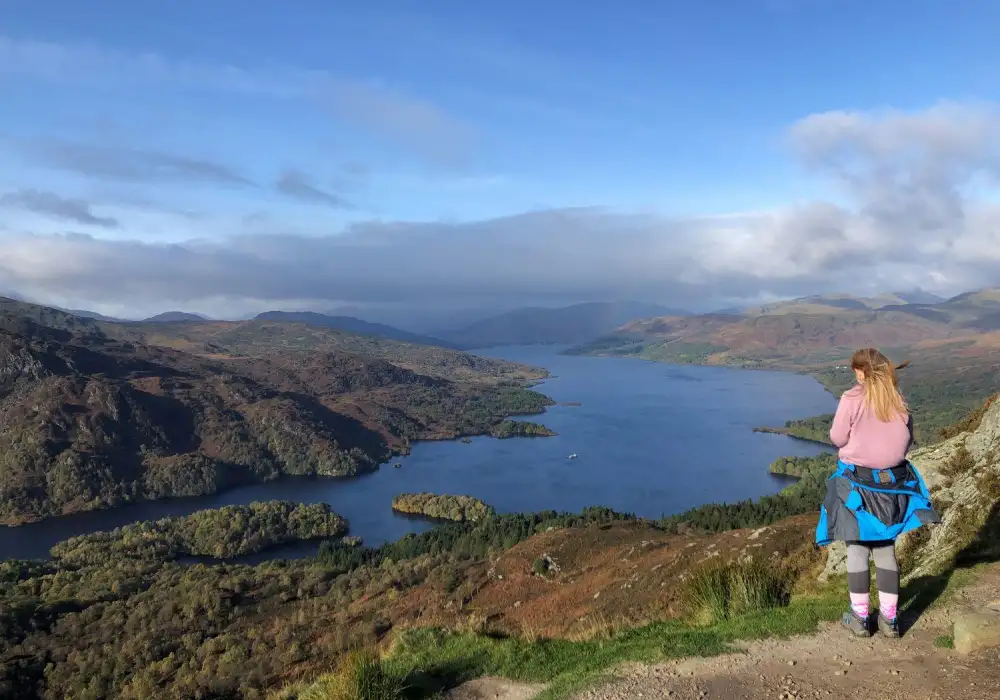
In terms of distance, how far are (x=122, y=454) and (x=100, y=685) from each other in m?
120

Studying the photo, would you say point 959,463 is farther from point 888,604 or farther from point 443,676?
point 443,676

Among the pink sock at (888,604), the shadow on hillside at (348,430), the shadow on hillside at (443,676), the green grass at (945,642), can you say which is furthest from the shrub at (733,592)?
the shadow on hillside at (348,430)

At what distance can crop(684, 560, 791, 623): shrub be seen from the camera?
930 centimetres

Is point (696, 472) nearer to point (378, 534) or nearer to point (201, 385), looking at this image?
point (378, 534)

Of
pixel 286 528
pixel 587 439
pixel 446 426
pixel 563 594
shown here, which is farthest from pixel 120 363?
pixel 563 594

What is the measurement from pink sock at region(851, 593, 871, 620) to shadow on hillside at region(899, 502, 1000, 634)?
0.59 metres

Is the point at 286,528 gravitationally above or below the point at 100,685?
below

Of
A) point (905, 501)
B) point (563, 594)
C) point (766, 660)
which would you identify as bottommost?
point (563, 594)

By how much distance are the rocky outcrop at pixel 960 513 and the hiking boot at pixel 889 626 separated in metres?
2.68

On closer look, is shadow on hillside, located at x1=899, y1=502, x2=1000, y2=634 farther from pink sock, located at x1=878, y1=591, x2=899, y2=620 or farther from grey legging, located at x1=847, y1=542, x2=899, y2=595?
grey legging, located at x1=847, y1=542, x2=899, y2=595

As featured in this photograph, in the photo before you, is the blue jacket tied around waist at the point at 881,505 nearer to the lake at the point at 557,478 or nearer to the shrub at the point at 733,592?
the shrub at the point at 733,592

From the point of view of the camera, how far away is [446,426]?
19925 cm

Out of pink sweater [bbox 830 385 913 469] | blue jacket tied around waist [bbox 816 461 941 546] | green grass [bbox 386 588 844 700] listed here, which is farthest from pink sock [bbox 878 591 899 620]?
pink sweater [bbox 830 385 913 469]

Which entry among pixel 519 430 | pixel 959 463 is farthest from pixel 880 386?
pixel 519 430
